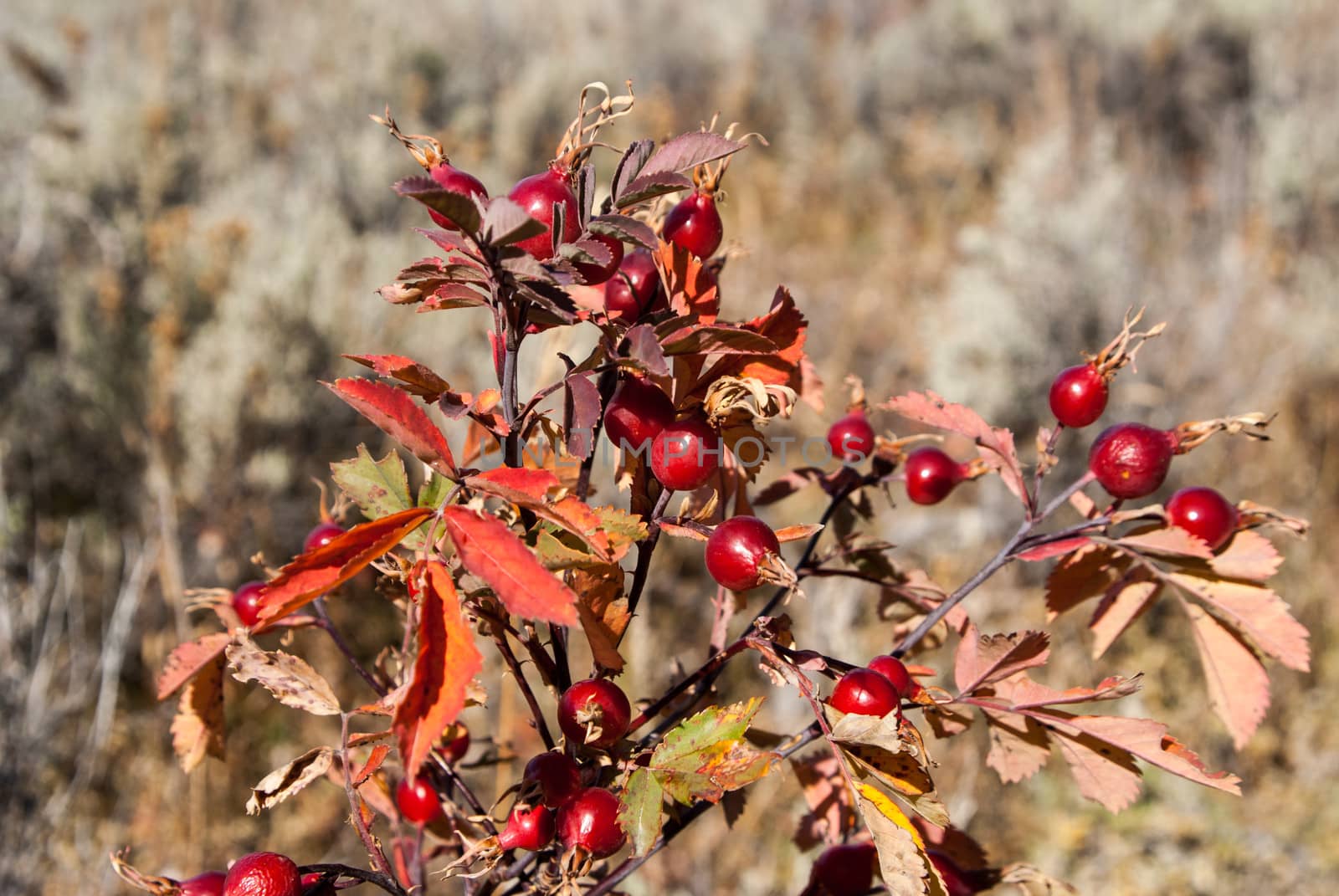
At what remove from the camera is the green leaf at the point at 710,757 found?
0.54 meters

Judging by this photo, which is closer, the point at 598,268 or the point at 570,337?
the point at 598,268

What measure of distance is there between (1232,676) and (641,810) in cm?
56

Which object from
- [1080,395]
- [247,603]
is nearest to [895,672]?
[1080,395]

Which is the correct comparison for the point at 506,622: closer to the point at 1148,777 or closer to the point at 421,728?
the point at 421,728

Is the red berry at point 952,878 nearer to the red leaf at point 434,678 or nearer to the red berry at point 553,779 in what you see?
the red berry at point 553,779

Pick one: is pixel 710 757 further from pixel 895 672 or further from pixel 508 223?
pixel 508 223

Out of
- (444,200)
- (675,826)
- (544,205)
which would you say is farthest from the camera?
(675,826)

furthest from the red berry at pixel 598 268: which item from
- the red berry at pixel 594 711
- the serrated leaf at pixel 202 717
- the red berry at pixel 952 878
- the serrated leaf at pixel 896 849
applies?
the red berry at pixel 952 878

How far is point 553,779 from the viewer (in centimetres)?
59

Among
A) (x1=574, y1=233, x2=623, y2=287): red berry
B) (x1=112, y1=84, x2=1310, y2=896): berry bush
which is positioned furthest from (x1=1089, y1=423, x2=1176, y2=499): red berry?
(x1=574, y1=233, x2=623, y2=287): red berry

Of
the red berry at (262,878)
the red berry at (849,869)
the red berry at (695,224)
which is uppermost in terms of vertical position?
the red berry at (695,224)

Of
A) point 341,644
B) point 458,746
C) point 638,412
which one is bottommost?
point 458,746

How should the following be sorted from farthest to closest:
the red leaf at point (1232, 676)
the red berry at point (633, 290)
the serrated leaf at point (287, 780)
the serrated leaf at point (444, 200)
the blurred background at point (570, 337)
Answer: the blurred background at point (570, 337)
the red leaf at point (1232, 676)
the red berry at point (633, 290)
the serrated leaf at point (287, 780)
the serrated leaf at point (444, 200)

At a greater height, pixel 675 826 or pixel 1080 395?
pixel 1080 395
